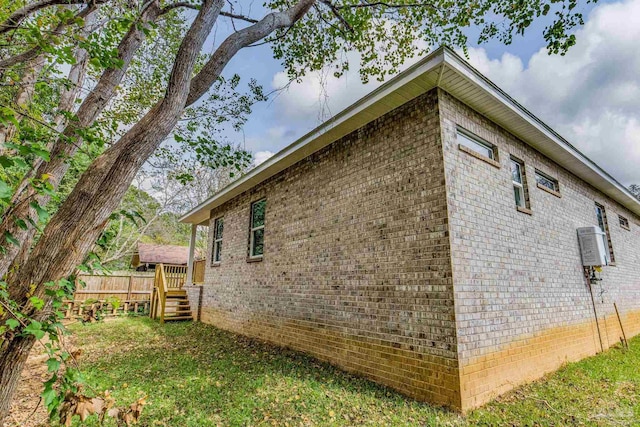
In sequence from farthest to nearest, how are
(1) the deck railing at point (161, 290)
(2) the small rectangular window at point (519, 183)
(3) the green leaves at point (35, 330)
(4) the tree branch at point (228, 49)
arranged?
(1) the deck railing at point (161, 290)
(2) the small rectangular window at point (519, 183)
(4) the tree branch at point (228, 49)
(3) the green leaves at point (35, 330)

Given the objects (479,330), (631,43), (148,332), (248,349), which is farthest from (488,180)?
(148,332)

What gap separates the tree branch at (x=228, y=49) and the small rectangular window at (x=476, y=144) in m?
3.17

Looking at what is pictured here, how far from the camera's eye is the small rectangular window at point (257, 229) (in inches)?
333

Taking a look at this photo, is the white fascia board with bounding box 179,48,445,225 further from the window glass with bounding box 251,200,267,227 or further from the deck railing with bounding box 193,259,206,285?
the deck railing with bounding box 193,259,206,285

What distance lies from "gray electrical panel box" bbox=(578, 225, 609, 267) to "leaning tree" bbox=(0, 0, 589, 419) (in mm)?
4379

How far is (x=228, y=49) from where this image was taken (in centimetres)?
351

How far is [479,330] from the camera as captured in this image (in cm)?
419

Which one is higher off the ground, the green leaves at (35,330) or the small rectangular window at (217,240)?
the small rectangular window at (217,240)

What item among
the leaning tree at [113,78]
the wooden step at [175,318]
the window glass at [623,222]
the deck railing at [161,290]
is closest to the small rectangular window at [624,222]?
the window glass at [623,222]

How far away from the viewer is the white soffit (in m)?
4.42

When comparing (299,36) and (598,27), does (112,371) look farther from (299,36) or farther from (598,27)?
(598,27)

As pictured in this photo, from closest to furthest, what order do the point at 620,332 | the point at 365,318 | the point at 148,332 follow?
the point at 365,318, the point at 620,332, the point at 148,332

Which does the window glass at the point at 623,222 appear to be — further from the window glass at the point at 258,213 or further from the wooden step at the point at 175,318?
the wooden step at the point at 175,318

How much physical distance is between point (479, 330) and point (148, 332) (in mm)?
8936
